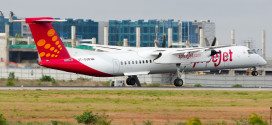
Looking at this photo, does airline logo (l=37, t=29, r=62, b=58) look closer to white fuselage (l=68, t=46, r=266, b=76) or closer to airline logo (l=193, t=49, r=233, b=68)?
white fuselage (l=68, t=46, r=266, b=76)

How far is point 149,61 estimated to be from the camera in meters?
53.4

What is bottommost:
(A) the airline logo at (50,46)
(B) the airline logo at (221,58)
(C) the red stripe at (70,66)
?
(C) the red stripe at (70,66)

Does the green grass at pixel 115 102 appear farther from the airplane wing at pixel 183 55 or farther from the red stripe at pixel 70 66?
the airplane wing at pixel 183 55

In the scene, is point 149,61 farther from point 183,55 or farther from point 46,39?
point 46,39

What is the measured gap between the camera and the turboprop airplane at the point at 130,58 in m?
48.2

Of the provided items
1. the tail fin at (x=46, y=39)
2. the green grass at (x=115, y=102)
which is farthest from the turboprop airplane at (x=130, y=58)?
the green grass at (x=115, y=102)

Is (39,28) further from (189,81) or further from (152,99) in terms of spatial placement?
(189,81)

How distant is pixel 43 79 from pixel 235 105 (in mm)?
33028

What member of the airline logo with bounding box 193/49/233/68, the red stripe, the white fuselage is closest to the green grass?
the red stripe

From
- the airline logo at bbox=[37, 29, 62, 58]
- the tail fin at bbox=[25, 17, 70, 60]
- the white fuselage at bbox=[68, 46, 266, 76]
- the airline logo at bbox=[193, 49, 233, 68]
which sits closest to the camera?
the tail fin at bbox=[25, 17, 70, 60]

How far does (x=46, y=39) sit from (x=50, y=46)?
2.34 ft

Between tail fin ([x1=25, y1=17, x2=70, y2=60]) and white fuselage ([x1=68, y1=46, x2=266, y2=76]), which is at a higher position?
tail fin ([x1=25, y1=17, x2=70, y2=60])

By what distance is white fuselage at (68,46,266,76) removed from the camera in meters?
50.7

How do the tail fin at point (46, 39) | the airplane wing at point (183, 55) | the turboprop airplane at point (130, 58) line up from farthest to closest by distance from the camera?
the airplane wing at point (183, 55) → the turboprop airplane at point (130, 58) → the tail fin at point (46, 39)
